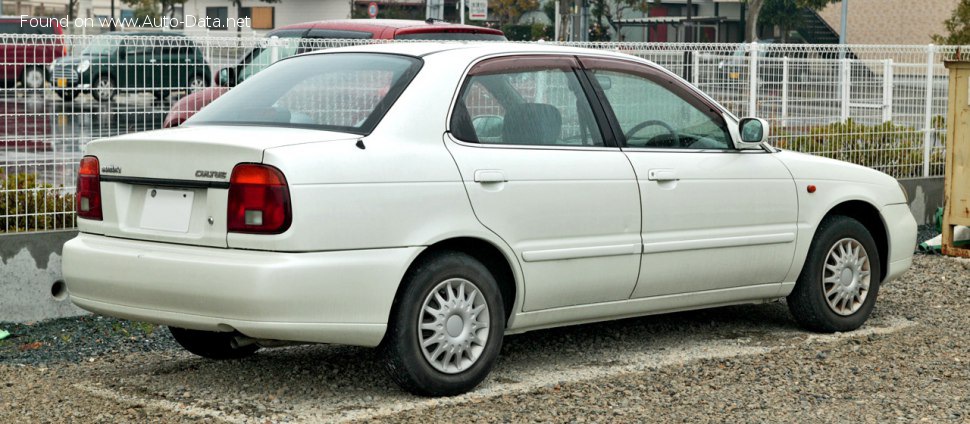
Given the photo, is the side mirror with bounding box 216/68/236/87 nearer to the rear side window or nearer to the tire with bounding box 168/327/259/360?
the tire with bounding box 168/327/259/360

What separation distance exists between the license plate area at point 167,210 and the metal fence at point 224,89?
27.2 inches

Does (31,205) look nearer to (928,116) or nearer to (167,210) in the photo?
(167,210)

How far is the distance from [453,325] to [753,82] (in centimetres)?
627

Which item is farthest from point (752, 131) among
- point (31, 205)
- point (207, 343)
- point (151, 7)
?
point (151, 7)

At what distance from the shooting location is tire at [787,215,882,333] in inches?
278

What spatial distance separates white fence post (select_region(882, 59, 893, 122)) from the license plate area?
27.6 feet

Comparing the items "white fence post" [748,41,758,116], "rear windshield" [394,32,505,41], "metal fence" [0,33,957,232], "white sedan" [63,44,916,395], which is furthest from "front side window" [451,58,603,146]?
"rear windshield" [394,32,505,41]

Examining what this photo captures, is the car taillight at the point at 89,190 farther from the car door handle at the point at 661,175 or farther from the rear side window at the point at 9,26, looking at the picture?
the rear side window at the point at 9,26

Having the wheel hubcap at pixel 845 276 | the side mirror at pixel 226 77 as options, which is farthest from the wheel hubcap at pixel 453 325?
the side mirror at pixel 226 77

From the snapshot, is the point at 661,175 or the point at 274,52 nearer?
the point at 661,175

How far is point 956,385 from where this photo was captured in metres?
6.02

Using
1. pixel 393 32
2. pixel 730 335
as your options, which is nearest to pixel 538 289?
pixel 730 335

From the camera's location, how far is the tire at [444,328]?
5.35 m

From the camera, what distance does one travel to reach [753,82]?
36.5 feet
